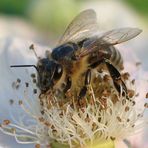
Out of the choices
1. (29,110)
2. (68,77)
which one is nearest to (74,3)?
(29,110)

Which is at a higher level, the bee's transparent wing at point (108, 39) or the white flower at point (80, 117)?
the bee's transparent wing at point (108, 39)

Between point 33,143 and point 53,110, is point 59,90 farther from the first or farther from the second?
point 33,143

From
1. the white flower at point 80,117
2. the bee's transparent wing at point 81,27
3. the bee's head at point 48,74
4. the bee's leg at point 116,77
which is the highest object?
the bee's transparent wing at point 81,27

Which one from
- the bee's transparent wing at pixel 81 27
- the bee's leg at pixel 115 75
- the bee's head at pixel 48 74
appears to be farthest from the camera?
the bee's transparent wing at pixel 81 27

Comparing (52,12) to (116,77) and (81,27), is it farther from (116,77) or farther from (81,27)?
(116,77)

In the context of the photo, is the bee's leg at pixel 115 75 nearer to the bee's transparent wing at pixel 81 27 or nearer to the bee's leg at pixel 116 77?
the bee's leg at pixel 116 77

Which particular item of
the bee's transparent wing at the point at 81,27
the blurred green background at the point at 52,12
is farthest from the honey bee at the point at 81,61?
the blurred green background at the point at 52,12

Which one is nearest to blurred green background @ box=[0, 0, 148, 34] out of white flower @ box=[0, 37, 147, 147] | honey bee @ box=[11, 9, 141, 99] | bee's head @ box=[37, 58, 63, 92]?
white flower @ box=[0, 37, 147, 147]
